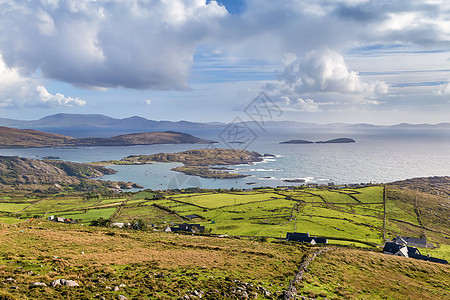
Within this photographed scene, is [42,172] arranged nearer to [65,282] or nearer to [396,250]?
[65,282]

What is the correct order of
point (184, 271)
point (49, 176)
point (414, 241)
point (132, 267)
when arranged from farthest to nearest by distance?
point (49, 176), point (414, 241), point (184, 271), point (132, 267)

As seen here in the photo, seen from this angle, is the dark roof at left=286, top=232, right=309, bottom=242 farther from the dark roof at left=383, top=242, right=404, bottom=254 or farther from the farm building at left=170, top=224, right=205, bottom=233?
the farm building at left=170, top=224, right=205, bottom=233

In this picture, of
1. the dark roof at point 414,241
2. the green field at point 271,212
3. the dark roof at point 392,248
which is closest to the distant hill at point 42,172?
the green field at point 271,212

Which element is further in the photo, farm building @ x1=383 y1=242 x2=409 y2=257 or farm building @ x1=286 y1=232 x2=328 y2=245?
farm building @ x1=286 y1=232 x2=328 y2=245

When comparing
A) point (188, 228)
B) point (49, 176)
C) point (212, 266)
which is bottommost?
point (49, 176)

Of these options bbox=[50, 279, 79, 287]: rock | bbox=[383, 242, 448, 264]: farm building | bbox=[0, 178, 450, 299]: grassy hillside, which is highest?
bbox=[50, 279, 79, 287]: rock

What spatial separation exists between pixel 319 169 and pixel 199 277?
550ft

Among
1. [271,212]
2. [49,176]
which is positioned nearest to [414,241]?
[271,212]

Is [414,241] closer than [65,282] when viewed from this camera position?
No

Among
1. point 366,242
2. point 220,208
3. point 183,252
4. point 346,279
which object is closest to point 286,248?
point 346,279

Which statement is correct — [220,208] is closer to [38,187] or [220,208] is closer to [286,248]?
[286,248]

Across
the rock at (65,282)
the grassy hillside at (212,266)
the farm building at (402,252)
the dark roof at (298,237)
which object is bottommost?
the farm building at (402,252)

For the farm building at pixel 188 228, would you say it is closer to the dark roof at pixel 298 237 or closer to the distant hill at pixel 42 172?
the dark roof at pixel 298 237

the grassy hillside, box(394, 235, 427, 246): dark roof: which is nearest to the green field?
the grassy hillside
